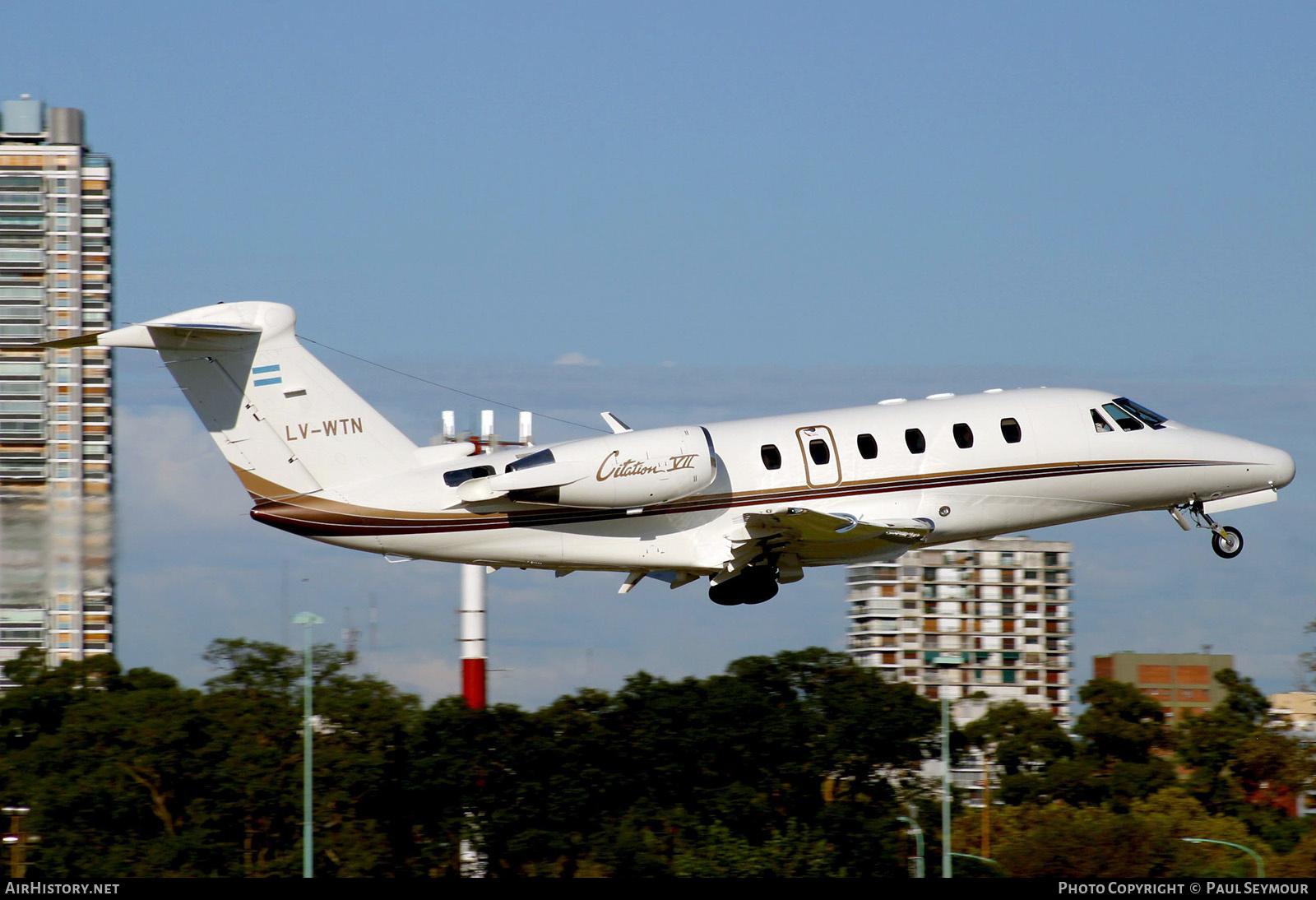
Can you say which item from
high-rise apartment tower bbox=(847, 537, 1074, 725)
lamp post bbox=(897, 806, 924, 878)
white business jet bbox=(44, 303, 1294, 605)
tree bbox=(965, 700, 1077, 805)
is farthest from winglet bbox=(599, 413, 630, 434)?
high-rise apartment tower bbox=(847, 537, 1074, 725)

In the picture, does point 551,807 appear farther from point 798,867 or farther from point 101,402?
point 101,402

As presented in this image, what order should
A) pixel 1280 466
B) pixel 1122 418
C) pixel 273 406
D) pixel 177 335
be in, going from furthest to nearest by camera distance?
pixel 1280 466 < pixel 1122 418 < pixel 273 406 < pixel 177 335

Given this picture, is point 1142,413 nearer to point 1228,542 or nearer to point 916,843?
point 1228,542

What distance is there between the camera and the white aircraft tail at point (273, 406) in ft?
72.2

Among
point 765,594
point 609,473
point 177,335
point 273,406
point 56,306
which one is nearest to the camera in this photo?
point 177,335

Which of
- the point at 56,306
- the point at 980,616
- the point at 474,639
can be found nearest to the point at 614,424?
the point at 474,639

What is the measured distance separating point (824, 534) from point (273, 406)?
8030mm

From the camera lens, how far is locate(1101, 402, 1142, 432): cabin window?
2514 centimetres

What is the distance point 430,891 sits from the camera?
16031 mm

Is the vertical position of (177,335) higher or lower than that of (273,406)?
higher

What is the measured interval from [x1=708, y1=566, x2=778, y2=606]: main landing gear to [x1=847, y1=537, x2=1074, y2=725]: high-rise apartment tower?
11689 cm

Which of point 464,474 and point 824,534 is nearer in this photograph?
point 464,474

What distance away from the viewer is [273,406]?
22.4 m

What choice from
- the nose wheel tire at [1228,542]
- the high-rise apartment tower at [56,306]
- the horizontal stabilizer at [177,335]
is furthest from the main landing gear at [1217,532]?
the high-rise apartment tower at [56,306]
